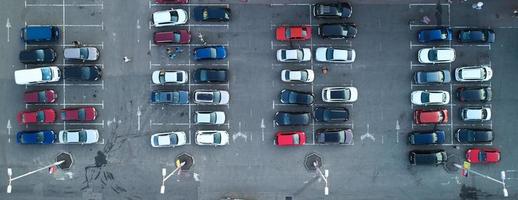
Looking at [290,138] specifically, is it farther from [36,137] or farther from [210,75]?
[36,137]

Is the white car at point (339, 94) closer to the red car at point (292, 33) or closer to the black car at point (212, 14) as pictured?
the red car at point (292, 33)

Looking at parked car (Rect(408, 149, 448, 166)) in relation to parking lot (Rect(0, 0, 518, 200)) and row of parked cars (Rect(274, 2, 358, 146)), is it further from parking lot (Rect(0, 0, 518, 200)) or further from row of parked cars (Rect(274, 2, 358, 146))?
row of parked cars (Rect(274, 2, 358, 146))

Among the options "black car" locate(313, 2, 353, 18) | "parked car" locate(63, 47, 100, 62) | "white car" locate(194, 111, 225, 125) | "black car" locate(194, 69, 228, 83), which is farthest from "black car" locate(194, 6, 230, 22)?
"parked car" locate(63, 47, 100, 62)

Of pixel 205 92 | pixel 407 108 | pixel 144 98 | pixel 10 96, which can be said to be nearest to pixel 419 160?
pixel 407 108

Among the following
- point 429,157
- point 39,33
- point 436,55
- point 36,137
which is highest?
point 39,33

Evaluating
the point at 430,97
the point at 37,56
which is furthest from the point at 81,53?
the point at 430,97

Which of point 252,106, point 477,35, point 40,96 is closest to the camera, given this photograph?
point 477,35

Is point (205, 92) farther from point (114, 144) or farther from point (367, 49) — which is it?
point (367, 49)
